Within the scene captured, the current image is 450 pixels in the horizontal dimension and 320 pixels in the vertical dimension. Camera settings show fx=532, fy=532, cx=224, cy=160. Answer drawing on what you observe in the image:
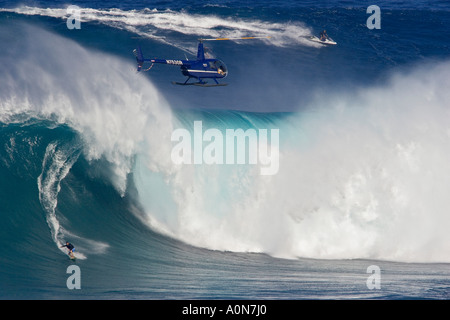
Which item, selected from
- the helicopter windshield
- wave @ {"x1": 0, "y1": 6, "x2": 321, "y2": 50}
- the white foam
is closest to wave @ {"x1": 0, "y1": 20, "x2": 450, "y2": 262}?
the white foam

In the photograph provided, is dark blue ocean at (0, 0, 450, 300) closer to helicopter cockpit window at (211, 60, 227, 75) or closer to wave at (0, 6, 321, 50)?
helicopter cockpit window at (211, 60, 227, 75)

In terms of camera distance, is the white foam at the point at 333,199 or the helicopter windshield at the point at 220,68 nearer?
the white foam at the point at 333,199

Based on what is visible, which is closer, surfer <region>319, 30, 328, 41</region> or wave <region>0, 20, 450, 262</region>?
wave <region>0, 20, 450, 262</region>

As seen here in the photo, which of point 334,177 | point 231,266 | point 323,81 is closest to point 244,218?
point 231,266

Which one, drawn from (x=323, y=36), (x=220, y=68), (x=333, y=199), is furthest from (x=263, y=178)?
(x=323, y=36)

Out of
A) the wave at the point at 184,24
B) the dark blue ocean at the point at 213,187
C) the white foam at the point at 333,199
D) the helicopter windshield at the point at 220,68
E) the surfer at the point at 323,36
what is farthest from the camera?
the surfer at the point at 323,36

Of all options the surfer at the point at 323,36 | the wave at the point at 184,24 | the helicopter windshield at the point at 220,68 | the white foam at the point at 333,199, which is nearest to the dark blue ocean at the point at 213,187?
the white foam at the point at 333,199

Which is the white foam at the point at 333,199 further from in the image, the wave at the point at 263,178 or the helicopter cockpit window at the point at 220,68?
the helicopter cockpit window at the point at 220,68
